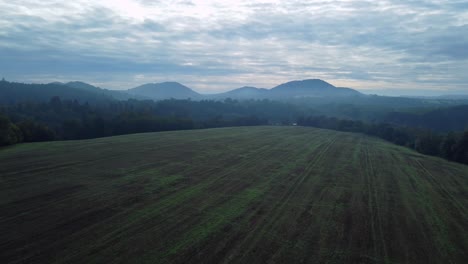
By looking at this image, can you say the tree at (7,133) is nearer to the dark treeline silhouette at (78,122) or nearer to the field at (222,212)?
the dark treeline silhouette at (78,122)

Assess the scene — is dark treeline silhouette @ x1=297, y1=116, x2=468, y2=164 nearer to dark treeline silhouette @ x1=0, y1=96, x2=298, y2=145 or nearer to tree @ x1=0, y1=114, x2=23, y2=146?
dark treeline silhouette @ x1=0, y1=96, x2=298, y2=145

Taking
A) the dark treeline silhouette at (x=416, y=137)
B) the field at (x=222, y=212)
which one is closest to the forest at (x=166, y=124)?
the dark treeline silhouette at (x=416, y=137)

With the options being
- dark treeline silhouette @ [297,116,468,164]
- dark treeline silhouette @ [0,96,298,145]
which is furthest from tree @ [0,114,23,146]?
dark treeline silhouette @ [297,116,468,164]

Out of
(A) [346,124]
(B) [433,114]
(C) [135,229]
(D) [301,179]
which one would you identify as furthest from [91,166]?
(B) [433,114]

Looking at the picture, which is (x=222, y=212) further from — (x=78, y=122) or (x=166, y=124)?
(x=166, y=124)

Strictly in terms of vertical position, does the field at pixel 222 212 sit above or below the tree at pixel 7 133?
below

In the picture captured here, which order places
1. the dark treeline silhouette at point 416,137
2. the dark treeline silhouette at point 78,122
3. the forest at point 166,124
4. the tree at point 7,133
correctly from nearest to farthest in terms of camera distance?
the tree at point 7,133
the dark treeline silhouette at point 416,137
the forest at point 166,124
the dark treeline silhouette at point 78,122

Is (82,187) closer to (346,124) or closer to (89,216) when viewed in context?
(89,216)

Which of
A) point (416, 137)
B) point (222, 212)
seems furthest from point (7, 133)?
point (416, 137)
